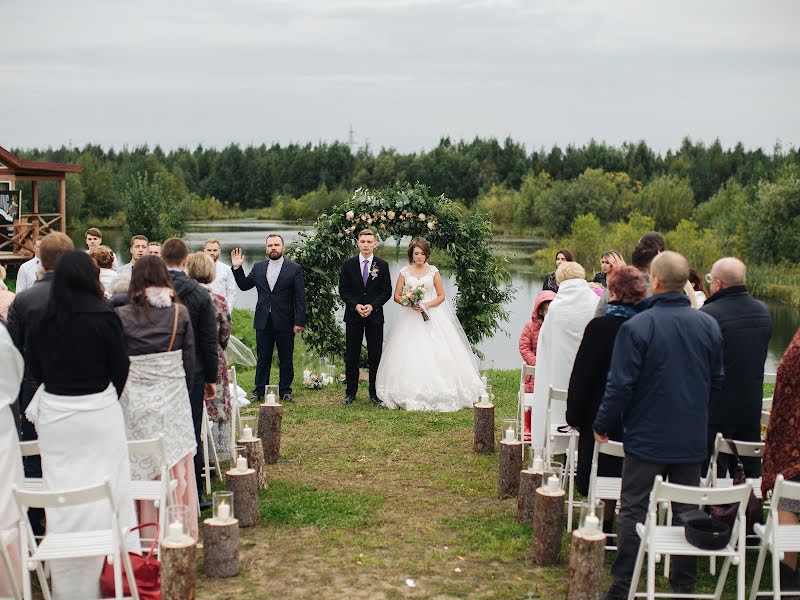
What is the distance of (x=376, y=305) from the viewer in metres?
10.3

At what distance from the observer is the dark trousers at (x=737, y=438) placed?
5672mm

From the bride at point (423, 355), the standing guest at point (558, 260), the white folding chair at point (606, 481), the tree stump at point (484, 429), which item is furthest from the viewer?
the bride at point (423, 355)

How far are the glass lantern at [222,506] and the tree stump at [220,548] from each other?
0.03m

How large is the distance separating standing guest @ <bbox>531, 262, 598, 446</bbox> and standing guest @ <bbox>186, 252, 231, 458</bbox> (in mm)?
2535

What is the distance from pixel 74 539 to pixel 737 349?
4.02 metres

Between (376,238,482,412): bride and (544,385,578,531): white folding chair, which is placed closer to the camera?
(544,385,578,531): white folding chair

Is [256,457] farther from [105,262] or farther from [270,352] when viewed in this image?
[270,352]

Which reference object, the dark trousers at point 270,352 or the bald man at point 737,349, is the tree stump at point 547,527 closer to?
the bald man at point 737,349

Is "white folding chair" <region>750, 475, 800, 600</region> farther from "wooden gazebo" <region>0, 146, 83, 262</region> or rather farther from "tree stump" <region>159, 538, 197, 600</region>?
"wooden gazebo" <region>0, 146, 83, 262</region>

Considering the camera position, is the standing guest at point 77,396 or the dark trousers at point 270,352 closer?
the standing guest at point 77,396

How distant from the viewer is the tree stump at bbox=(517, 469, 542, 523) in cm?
615

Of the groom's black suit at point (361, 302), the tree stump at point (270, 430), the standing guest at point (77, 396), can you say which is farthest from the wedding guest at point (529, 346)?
the standing guest at point (77, 396)

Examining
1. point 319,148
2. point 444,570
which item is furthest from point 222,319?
point 319,148

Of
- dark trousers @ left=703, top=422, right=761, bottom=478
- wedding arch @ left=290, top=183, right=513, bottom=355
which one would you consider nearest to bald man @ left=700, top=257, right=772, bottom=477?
dark trousers @ left=703, top=422, right=761, bottom=478
